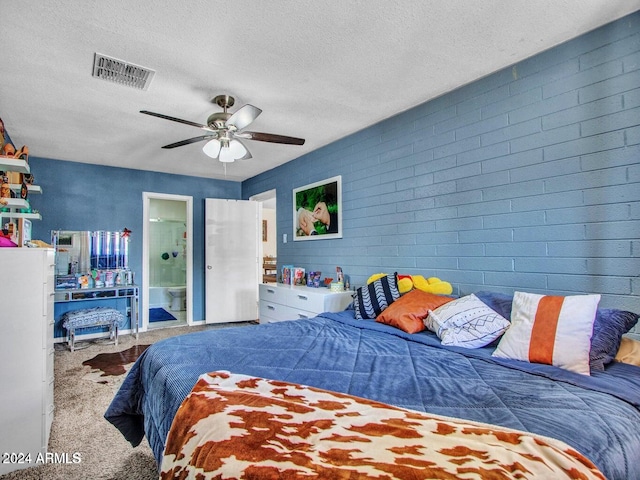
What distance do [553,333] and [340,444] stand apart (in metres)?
1.30

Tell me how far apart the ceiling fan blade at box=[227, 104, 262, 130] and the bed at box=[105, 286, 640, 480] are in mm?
1490

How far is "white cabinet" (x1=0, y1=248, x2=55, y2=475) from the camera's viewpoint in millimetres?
1897

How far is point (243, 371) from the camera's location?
1.51 metres

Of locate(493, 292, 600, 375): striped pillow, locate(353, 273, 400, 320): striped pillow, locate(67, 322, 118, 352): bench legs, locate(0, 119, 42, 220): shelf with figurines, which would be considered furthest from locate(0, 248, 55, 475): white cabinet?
locate(493, 292, 600, 375): striped pillow

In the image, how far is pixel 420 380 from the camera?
1.42 meters

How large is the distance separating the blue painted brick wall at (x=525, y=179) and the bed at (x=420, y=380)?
0.36 metres

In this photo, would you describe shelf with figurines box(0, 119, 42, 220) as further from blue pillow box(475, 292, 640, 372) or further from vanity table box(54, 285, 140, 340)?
blue pillow box(475, 292, 640, 372)

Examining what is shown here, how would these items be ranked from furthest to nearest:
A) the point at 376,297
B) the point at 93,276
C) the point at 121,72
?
the point at 93,276 → the point at 376,297 → the point at 121,72

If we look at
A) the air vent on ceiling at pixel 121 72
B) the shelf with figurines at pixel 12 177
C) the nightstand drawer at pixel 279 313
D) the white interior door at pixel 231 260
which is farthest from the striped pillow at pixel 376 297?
the white interior door at pixel 231 260

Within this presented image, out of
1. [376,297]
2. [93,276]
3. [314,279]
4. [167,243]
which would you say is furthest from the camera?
[167,243]

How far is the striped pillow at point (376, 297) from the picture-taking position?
2.67 metres

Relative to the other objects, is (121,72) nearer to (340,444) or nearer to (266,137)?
(266,137)

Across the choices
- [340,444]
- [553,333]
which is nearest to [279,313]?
[553,333]

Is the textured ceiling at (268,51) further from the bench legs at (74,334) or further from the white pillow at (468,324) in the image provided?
the bench legs at (74,334)
